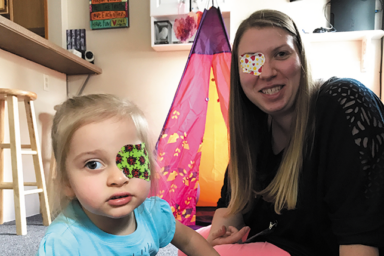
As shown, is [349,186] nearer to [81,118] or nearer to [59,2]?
[81,118]

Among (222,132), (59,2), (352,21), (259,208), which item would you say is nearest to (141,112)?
(259,208)

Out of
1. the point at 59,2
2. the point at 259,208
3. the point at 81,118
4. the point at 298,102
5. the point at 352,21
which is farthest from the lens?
the point at 59,2

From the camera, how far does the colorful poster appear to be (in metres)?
2.65

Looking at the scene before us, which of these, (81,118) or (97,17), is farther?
(97,17)

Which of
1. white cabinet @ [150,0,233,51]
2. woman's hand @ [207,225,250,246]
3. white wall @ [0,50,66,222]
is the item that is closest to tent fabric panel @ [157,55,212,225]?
white cabinet @ [150,0,233,51]

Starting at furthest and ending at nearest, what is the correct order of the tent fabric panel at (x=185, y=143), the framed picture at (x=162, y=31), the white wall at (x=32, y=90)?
the framed picture at (x=162, y=31)
the white wall at (x=32, y=90)
the tent fabric panel at (x=185, y=143)

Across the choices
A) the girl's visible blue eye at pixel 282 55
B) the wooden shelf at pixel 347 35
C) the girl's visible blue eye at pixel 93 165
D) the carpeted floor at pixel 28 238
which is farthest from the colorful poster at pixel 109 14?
the girl's visible blue eye at pixel 93 165

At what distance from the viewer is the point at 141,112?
703mm

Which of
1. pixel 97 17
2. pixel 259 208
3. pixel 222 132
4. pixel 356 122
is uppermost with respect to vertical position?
pixel 97 17

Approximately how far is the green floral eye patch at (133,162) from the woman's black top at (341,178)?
446mm

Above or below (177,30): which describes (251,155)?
below

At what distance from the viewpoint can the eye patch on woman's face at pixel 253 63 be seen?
2.88 ft

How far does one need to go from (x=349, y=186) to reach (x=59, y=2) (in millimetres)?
2786

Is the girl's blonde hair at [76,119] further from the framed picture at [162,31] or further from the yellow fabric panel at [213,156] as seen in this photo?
the framed picture at [162,31]
